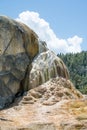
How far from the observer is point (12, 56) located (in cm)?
1839

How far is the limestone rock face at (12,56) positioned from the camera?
59.8 ft

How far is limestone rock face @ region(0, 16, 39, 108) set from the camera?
1822cm

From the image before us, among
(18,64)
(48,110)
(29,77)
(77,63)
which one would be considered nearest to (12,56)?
(18,64)

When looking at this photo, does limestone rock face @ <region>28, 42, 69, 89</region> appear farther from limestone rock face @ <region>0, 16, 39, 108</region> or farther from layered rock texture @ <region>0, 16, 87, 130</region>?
limestone rock face @ <region>0, 16, 39, 108</region>

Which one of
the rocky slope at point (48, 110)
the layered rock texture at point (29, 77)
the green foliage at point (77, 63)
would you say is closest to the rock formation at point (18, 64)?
the layered rock texture at point (29, 77)

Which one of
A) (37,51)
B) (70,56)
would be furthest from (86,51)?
(37,51)

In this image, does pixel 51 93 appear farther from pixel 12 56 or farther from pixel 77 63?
pixel 77 63

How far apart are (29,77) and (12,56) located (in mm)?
1433

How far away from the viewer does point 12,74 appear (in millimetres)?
18391

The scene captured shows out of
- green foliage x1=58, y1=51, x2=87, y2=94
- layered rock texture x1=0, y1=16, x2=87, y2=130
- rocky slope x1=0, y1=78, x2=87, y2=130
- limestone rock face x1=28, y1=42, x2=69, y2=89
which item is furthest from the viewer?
green foliage x1=58, y1=51, x2=87, y2=94

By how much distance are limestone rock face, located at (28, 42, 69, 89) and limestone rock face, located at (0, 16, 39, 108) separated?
2.07 ft

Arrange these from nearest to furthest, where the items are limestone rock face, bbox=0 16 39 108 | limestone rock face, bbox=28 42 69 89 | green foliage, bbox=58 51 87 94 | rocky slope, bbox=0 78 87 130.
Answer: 1. rocky slope, bbox=0 78 87 130
2. limestone rock face, bbox=0 16 39 108
3. limestone rock face, bbox=28 42 69 89
4. green foliage, bbox=58 51 87 94

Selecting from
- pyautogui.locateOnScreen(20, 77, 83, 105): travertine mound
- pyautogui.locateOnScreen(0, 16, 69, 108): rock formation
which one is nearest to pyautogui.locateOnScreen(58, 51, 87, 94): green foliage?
pyautogui.locateOnScreen(0, 16, 69, 108): rock formation

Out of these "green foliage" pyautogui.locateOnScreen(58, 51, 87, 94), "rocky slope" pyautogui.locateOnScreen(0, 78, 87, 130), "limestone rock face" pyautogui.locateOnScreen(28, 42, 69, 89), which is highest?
"green foliage" pyautogui.locateOnScreen(58, 51, 87, 94)
